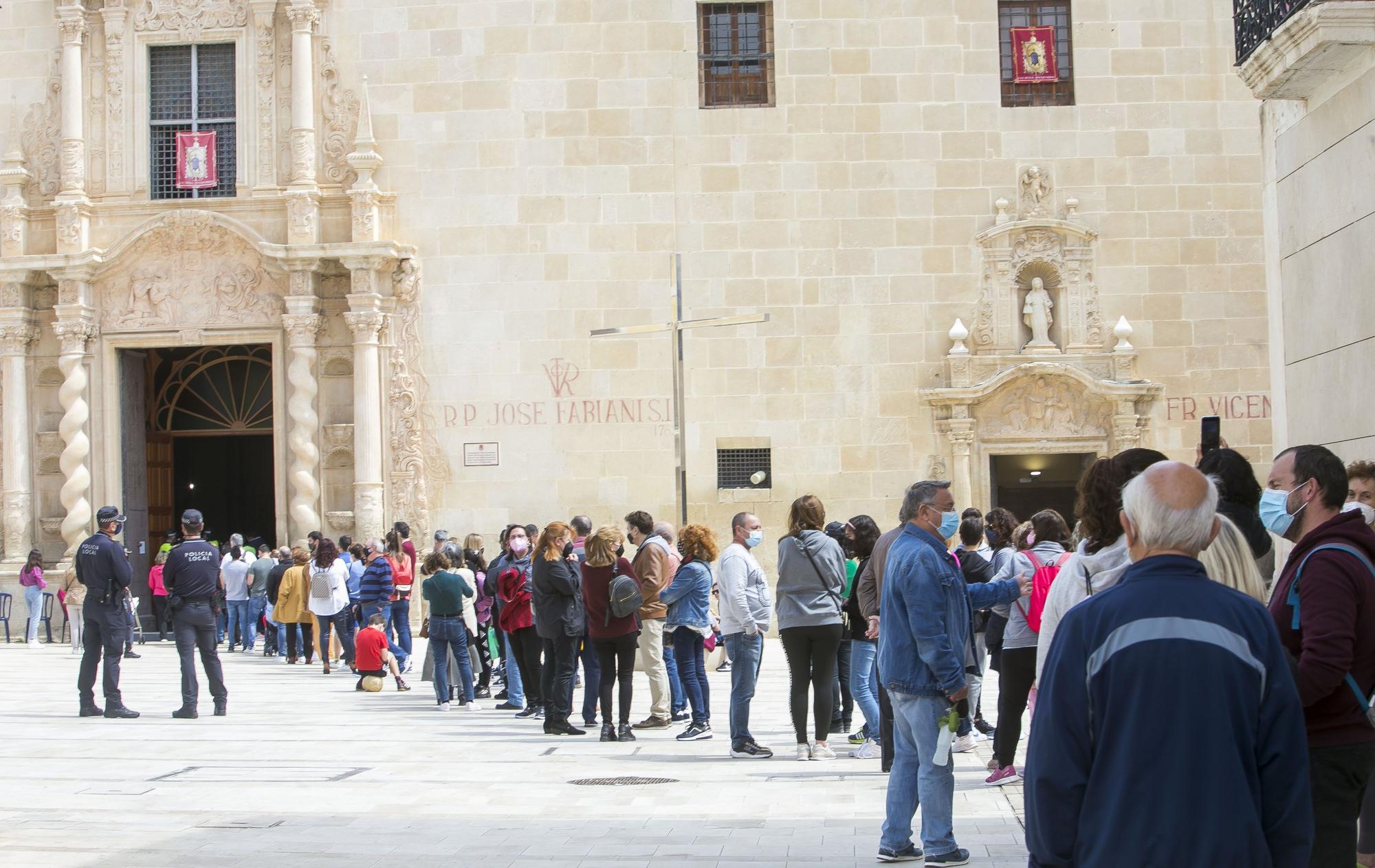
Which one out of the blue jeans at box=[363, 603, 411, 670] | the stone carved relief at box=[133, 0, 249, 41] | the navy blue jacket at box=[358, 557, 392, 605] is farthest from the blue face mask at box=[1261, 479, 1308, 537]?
the stone carved relief at box=[133, 0, 249, 41]

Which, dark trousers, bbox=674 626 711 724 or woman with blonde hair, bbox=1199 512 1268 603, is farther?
dark trousers, bbox=674 626 711 724

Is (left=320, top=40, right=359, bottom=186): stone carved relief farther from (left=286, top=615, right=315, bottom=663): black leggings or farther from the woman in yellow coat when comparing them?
Answer: (left=286, top=615, right=315, bottom=663): black leggings

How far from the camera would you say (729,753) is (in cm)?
1080

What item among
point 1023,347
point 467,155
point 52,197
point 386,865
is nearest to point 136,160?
point 52,197

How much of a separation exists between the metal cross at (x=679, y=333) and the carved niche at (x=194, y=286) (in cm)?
475

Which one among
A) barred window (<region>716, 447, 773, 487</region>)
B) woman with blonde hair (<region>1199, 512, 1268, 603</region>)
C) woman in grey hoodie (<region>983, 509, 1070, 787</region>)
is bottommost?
woman in grey hoodie (<region>983, 509, 1070, 787</region>)

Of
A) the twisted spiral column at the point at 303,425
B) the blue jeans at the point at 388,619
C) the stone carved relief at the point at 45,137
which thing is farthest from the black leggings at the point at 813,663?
the stone carved relief at the point at 45,137

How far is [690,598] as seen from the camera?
11.6 meters

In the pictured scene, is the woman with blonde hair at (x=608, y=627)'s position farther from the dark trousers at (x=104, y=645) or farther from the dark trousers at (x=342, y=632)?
the dark trousers at (x=342, y=632)

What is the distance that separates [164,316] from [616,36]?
286 inches

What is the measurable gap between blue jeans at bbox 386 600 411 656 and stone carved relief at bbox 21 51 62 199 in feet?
29.6

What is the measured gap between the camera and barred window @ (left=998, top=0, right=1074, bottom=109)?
21438mm

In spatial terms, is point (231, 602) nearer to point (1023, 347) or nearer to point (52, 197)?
point (52, 197)

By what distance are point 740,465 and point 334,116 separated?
288 inches
